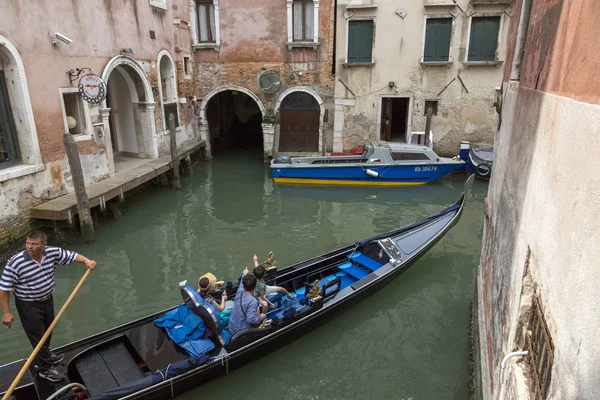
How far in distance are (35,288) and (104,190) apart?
456 cm

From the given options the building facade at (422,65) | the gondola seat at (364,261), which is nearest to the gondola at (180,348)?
the gondola seat at (364,261)

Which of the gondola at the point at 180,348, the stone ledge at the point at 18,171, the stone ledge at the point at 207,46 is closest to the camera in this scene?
the gondola at the point at 180,348

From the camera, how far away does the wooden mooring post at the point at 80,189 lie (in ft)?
21.5

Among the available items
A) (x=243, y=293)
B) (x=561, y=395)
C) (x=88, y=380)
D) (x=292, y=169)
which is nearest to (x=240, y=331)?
(x=243, y=293)

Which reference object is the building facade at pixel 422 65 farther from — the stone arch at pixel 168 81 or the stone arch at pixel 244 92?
the stone arch at pixel 168 81

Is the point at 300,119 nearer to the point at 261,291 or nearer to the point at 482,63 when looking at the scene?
the point at 482,63

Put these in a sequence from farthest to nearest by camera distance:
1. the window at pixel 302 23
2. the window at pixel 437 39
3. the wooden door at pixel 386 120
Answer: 1. the wooden door at pixel 386 120
2. the window at pixel 302 23
3. the window at pixel 437 39

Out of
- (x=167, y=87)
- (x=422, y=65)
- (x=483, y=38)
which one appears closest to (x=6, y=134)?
(x=167, y=87)

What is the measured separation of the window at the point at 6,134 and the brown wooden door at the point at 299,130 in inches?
283

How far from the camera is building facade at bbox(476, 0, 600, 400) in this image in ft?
4.71

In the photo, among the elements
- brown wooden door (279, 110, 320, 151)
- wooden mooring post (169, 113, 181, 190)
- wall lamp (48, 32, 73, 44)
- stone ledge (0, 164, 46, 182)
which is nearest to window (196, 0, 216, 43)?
brown wooden door (279, 110, 320, 151)

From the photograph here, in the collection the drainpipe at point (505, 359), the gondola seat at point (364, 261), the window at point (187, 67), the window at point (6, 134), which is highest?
the window at point (187, 67)

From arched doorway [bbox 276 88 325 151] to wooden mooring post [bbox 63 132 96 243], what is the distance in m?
6.70

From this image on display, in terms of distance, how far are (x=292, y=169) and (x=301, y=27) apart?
4.14 metres
